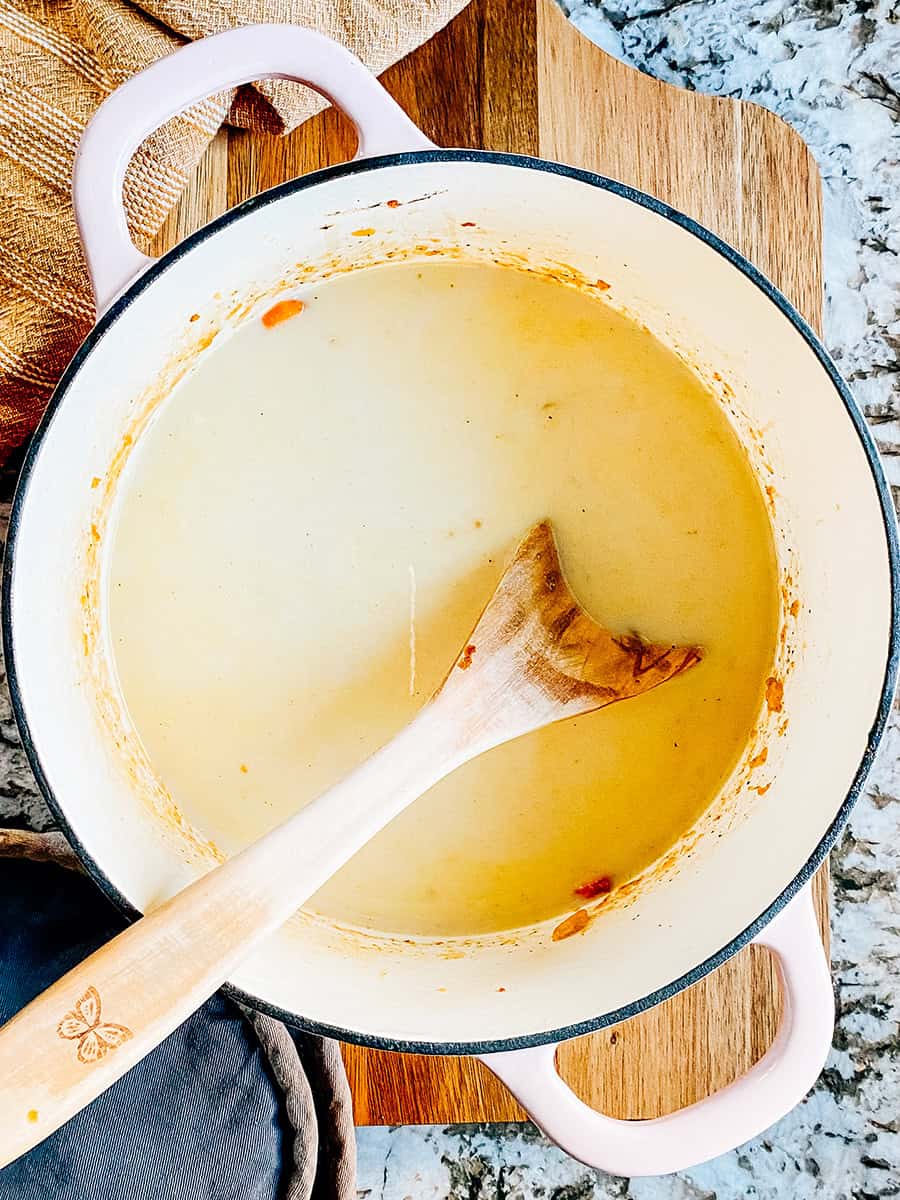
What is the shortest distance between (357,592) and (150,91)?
33cm

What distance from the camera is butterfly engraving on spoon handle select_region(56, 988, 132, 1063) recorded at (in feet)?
1.55

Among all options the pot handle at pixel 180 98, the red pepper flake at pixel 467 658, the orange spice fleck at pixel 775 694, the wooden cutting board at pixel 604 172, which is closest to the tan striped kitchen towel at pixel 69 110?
the wooden cutting board at pixel 604 172

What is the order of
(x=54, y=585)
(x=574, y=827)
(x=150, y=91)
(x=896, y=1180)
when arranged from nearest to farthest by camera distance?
(x=150, y=91) < (x=54, y=585) < (x=574, y=827) < (x=896, y=1180)

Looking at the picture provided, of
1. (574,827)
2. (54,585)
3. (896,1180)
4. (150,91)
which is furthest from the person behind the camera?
(896,1180)

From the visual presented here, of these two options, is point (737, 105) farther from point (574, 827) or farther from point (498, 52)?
point (574, 827)

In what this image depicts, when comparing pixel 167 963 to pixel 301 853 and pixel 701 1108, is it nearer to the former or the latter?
pixel 301 853

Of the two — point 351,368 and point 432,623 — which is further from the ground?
point 351,368

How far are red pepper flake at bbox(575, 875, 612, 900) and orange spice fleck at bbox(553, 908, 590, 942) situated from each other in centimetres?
1

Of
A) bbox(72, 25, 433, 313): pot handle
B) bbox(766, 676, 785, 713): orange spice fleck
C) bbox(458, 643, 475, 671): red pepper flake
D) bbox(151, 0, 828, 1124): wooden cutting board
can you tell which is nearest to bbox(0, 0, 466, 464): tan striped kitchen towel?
bbox(151, 0, 828, 1124): wooden cutting board

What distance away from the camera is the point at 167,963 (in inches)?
19.8

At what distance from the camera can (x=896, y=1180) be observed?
2.80 feet

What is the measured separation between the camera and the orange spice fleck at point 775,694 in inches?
28.3

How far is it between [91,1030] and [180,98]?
419 mm

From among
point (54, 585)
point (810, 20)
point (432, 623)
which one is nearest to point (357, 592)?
point (432, 623)
